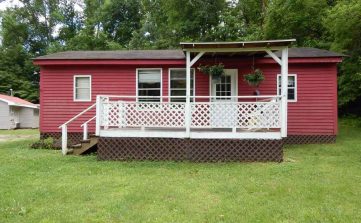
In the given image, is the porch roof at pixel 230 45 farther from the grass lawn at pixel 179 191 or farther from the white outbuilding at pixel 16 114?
the white outbuilding at pixel 16 114

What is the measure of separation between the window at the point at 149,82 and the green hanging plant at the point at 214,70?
1.73 meters

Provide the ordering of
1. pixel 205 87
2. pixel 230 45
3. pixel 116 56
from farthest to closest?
1. pixel 116 56
2. pixel 205 87
3. pixel 230 45

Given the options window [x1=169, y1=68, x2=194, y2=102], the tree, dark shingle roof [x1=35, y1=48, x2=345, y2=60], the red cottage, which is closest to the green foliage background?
the tree

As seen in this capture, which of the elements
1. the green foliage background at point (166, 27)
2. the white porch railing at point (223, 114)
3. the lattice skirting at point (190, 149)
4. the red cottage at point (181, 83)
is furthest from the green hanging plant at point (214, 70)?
the green foliage background at point (166, 27)

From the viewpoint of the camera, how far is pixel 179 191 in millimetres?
5844

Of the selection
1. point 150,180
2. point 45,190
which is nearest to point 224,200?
point 150,180

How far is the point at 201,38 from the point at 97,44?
10427 mm

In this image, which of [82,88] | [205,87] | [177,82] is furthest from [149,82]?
[82,88]

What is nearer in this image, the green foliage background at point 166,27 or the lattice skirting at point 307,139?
the lattice skirting at point 307,139

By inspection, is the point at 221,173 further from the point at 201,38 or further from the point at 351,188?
the point at 201,38

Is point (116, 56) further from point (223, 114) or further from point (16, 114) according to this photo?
point (16, 114)

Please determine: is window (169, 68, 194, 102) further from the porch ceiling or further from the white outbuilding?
the white outbuilding

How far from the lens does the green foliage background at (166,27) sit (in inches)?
657

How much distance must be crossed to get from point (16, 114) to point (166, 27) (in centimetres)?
1362
